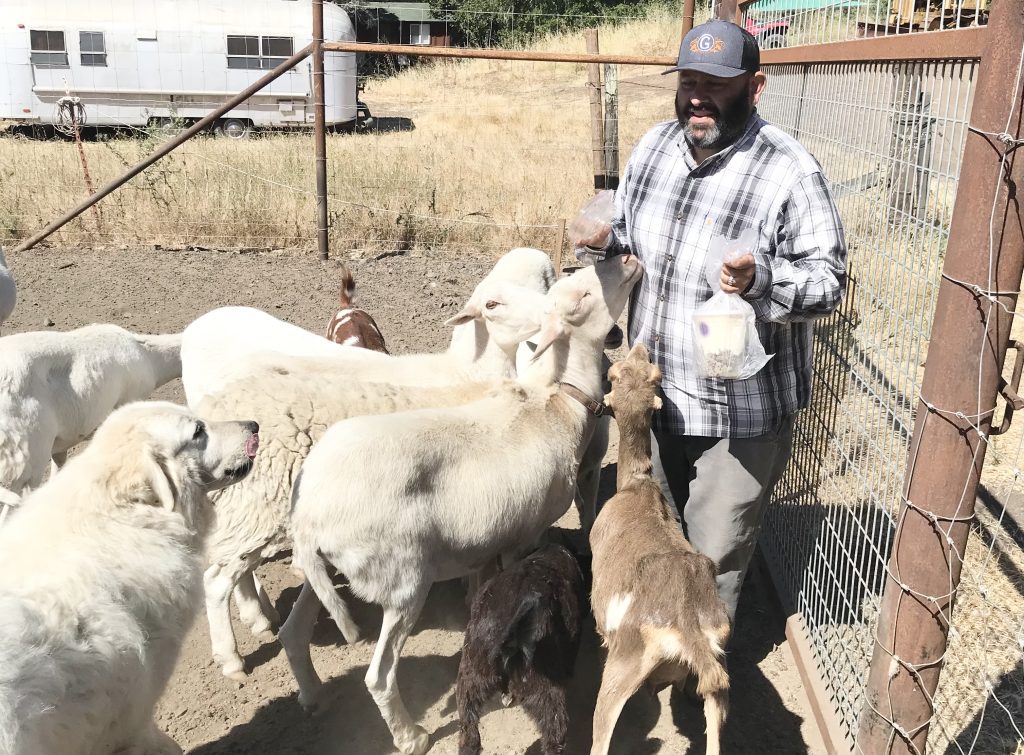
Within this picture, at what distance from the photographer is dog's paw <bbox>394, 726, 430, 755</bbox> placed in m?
3.60

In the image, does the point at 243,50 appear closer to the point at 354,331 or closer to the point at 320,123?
the point at 320,123

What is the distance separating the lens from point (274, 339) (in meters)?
5.07

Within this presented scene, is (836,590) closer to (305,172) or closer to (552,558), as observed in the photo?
(552,558)

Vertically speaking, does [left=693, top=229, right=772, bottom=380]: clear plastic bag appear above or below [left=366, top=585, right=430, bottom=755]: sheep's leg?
above

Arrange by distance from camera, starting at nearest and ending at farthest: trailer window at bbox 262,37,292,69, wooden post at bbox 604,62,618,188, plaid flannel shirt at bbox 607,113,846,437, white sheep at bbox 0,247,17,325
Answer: plaid flannel shirt at bbox 607,113,846,437
white sheep at bbox 0,247,17,325
wooden post at bbox 604,62,618,188
trailer window at bbox 262,37,292,69

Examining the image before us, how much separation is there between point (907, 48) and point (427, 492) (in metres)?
2.47

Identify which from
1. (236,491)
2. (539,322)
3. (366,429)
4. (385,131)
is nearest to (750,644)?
(539,322)

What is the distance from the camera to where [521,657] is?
10.9 ft

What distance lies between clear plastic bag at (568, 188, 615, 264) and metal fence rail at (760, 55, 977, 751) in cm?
109

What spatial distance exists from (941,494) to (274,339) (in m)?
3.79

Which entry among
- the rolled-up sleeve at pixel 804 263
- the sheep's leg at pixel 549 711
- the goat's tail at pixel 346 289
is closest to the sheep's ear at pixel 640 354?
the rolled-up sleeve at pixel 804 263

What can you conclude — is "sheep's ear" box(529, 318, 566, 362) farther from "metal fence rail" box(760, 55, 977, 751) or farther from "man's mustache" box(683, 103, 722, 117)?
"metal fence rail" box(760, 55, 977, 751)

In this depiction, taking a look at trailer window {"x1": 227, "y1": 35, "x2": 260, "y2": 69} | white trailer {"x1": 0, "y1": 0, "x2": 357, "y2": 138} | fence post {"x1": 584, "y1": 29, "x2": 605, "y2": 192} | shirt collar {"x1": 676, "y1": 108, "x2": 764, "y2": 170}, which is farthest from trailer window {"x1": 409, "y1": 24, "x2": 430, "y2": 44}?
shirt collar {"x1": 676, "y1": 108, "x2": 764, "y2": 170}

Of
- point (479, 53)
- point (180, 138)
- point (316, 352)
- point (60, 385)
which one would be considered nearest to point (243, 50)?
point (180, 138)
